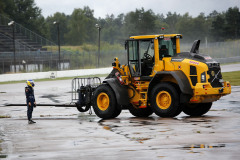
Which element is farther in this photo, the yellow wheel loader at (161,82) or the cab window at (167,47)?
the cab window at (167,47)

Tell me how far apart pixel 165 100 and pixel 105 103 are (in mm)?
2260

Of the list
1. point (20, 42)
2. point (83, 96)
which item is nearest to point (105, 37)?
point (20, 42)

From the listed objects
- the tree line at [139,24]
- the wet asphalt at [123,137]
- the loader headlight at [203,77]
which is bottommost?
the wet asphalt at [123,137]

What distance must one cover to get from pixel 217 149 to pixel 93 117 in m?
8.14

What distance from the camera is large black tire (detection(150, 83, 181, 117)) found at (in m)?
15.6

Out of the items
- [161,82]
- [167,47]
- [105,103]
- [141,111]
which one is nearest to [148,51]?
[167,47]

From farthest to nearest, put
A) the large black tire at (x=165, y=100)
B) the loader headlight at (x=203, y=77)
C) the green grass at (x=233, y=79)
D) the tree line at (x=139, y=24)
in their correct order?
the tree line at (x=139, y=24) → the green grass at (x=233, y=79) → the large black tire at (x=165, y=100) → the loader headlight at (x=203, y=77)

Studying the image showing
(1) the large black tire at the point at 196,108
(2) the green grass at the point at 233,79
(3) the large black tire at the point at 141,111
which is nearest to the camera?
(1) the large black tire at the point at 196,108

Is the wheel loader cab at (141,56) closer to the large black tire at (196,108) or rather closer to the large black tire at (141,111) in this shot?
the large black tire at (141,111)

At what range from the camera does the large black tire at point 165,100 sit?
1555 centimetres

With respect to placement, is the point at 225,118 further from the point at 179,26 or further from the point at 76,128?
the point at 179,26

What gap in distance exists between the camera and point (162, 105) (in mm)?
15938

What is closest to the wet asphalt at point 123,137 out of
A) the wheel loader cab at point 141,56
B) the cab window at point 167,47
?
the wheel loader cab at point 141,56

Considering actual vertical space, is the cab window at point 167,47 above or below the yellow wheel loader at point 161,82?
above
